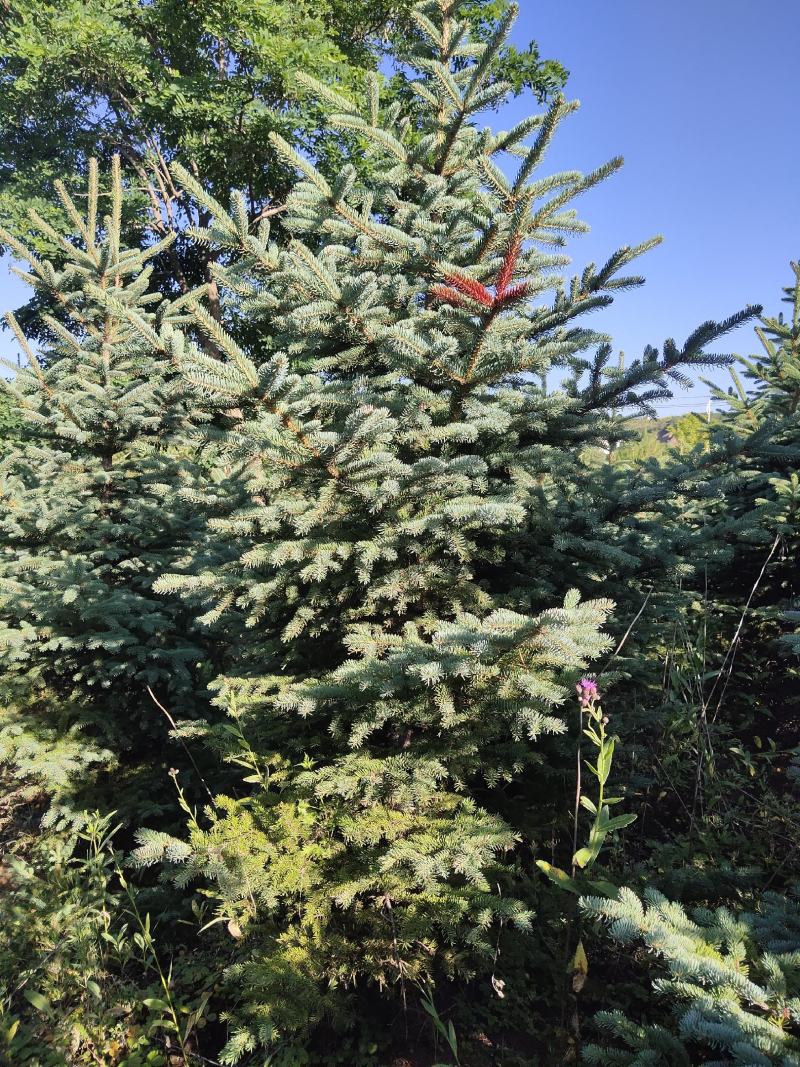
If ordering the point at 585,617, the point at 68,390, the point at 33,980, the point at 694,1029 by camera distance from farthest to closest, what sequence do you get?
the point at 68,390 → the point at 33,980 → the point at 585,617 → the point at 694,1029

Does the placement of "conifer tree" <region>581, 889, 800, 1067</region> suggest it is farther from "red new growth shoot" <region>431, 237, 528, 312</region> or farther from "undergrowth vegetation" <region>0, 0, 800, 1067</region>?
"red new growth shoot" <region>431, 237, 528, 312</region>

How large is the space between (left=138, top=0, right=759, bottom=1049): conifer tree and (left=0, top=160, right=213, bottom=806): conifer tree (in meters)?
1.09

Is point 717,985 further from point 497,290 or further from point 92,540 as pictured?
point 92,540

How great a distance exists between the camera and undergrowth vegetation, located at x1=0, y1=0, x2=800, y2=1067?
6.14ft

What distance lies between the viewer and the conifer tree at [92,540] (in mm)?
3434

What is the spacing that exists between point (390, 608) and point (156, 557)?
7.73ft

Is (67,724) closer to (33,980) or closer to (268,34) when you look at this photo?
(33,980)

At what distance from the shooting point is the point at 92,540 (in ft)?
13.1

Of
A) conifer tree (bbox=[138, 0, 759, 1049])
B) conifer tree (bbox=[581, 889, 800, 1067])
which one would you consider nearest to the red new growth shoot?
conifer tree (bbox=[138, 0, 759, 1049])

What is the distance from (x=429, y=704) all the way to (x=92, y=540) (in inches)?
120

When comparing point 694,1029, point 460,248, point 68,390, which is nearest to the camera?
point 694,1029

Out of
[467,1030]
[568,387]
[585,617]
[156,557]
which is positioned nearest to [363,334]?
[568,387]

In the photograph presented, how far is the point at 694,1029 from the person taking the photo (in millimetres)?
1157

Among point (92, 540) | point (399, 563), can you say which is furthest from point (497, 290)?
point (92, 540)
